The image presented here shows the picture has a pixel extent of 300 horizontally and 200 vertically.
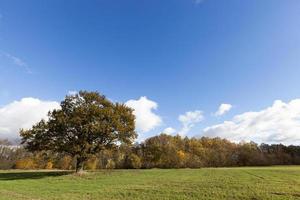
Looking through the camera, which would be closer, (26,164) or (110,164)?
(110,164)

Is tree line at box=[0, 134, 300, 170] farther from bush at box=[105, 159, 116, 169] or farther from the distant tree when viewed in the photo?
the distant tree

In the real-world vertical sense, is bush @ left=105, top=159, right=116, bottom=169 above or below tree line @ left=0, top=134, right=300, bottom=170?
below

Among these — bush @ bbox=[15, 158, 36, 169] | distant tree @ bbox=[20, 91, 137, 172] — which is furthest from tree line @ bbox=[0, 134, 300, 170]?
distant tree @ bbox=[20, 91, 137, 172]

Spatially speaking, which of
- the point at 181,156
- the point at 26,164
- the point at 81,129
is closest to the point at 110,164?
the point at 181,156

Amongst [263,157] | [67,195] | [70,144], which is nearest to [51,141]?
[70,144]

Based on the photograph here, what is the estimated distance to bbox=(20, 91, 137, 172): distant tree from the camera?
1565 inches

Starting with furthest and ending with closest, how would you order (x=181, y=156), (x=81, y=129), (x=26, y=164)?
(x=26, y=164)
(x=181, y=156)
(x=81, y=129)

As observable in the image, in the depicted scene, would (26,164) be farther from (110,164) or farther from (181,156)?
(181,156)

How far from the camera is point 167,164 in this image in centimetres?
8375

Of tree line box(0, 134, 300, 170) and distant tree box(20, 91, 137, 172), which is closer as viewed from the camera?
distant tree box(20, 91, 137, 172)

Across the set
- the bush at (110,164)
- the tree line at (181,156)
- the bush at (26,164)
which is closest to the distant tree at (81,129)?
the tree line at (181,156)

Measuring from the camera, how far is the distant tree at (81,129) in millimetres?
39750

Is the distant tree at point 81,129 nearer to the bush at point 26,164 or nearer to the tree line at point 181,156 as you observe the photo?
the tree line at point 181,156

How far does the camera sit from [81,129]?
40375 millimetres
